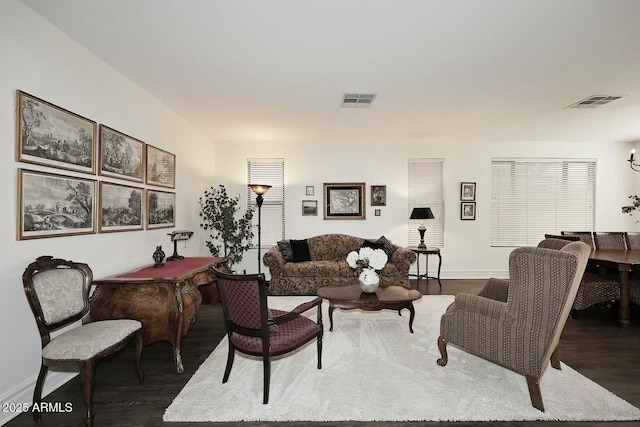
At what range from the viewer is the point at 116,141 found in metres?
3.39

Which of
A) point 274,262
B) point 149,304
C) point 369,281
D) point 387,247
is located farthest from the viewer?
point 387,247

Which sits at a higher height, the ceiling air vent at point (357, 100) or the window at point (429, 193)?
the ceiling air vent at point (357, 100)

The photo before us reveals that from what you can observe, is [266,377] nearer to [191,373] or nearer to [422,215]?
[191,373]

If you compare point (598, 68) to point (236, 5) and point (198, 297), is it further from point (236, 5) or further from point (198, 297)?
point (198, 297)

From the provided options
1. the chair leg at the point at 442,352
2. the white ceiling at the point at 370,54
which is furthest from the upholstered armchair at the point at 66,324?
the chair leg at the point at 442,352

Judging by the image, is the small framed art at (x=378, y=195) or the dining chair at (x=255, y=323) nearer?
the dining chair at (x=255, y=323)

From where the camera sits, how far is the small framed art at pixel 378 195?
21.7 ft

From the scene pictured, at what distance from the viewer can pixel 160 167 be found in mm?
4363

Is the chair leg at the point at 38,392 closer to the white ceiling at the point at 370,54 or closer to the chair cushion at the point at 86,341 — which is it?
the chair cushion at the point at 86,341

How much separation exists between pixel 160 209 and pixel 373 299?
10.4 ft

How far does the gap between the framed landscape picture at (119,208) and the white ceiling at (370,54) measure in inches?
51.7

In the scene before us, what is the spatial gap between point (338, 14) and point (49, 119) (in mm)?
2500

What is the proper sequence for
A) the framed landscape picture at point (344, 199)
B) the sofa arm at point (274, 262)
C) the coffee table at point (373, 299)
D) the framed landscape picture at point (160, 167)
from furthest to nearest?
the framed landscape picture at point (344, 199)
the sofa arm at point (274, 262)
the framed landscape picture at point (160, 167)
the coffee table at point (373, 299)

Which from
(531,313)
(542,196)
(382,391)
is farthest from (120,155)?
(542,196)
